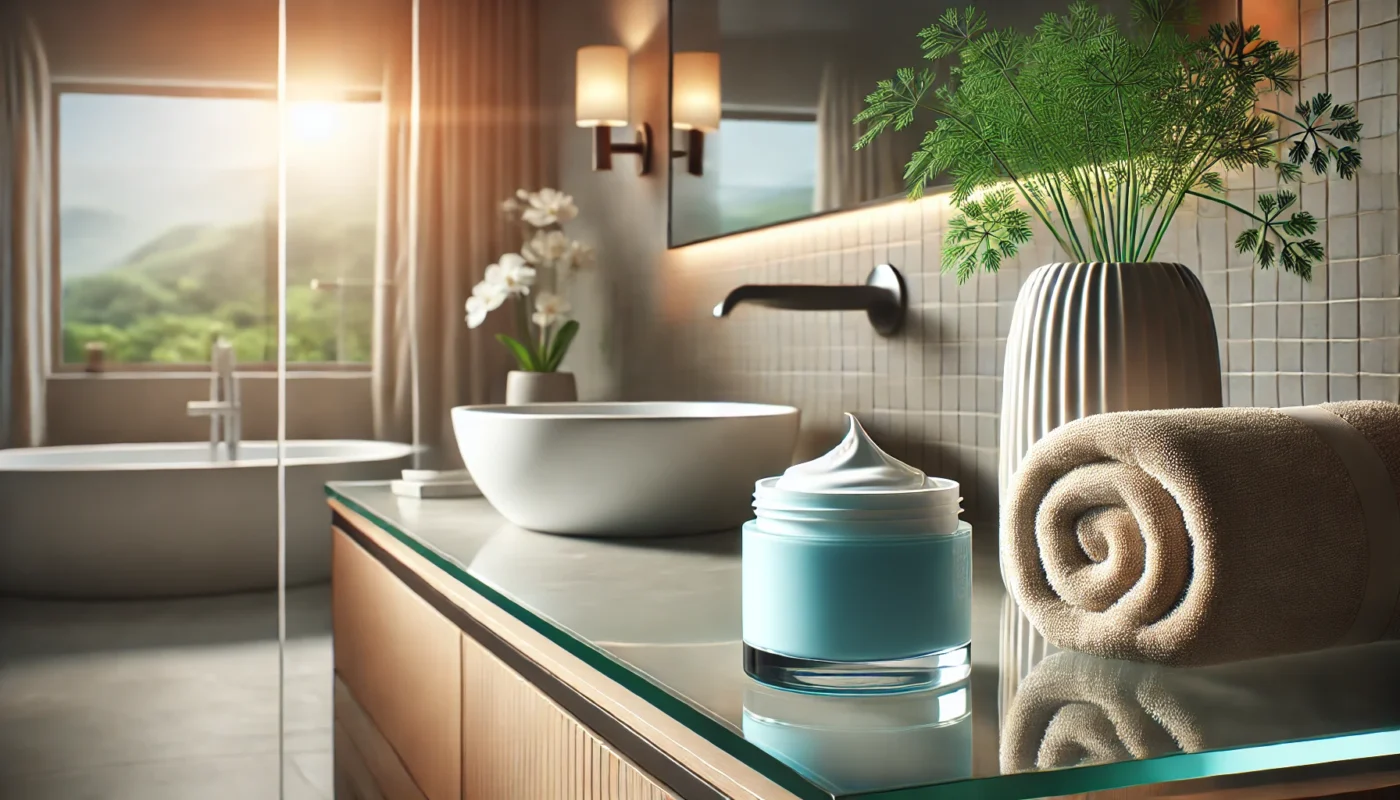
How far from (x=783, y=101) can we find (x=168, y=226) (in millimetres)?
1134

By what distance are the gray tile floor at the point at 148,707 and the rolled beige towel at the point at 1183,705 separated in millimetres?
1738

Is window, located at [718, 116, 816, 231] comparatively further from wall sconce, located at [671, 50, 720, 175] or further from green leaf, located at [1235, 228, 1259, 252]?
green leaf, located at [1235, 228, 1259, 252]

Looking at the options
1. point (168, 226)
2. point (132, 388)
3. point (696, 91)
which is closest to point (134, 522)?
point (132, 388)

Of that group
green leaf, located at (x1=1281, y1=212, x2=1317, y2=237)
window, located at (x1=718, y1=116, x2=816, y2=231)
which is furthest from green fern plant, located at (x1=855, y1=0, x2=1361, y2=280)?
window, located at (x1=718, y1=116, x2=816, y2=231)

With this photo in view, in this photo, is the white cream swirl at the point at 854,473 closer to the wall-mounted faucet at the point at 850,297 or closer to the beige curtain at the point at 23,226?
the wall-mounted faucet at the point at 850,297

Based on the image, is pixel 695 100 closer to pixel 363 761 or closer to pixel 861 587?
pixel 363 761

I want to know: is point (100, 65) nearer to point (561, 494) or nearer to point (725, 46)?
point (725, 46)

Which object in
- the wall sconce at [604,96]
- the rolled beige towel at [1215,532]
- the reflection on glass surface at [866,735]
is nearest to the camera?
the reflection on glass surface at [866,735]

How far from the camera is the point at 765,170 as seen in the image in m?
1.61

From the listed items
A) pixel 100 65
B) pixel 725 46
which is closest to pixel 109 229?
pixel 100 65

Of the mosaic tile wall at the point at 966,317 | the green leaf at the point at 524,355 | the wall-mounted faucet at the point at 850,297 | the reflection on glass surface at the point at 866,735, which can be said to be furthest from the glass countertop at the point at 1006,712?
the green leaf at the point at 524,355

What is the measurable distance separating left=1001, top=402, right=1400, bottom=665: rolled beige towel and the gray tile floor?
5.64 feet

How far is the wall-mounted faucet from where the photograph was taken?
1.25 meters

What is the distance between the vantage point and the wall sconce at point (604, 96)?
209cm
